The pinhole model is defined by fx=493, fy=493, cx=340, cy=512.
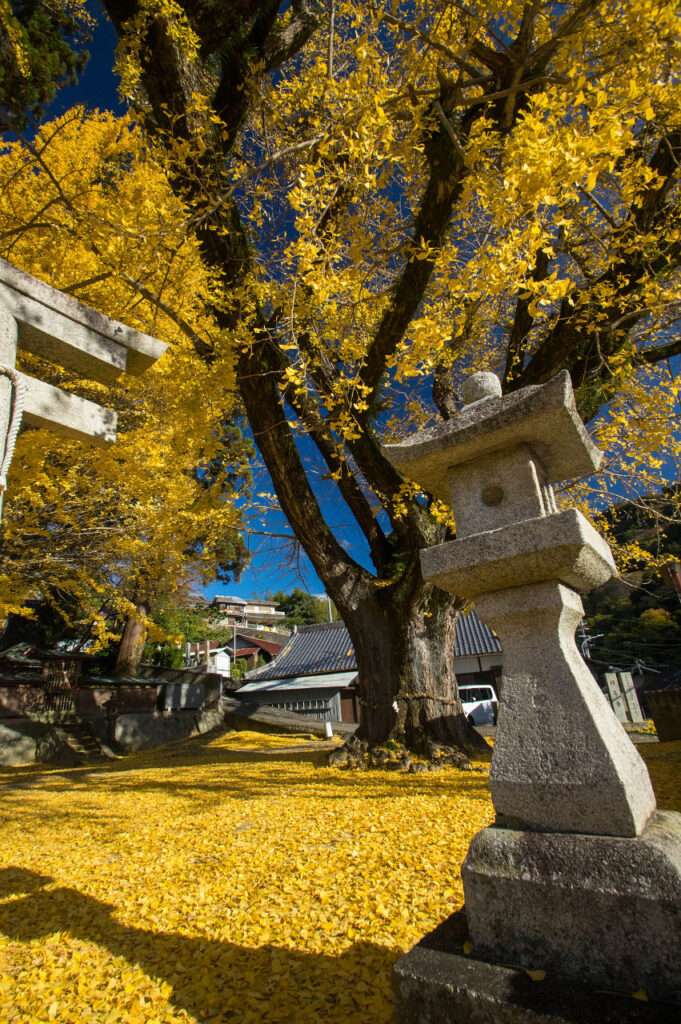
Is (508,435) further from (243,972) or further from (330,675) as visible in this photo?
(330,675)

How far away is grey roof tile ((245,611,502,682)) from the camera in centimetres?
1759

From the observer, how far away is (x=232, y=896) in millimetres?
2709

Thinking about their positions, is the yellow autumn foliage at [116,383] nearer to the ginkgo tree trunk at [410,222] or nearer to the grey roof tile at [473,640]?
the ginkgo tree trunk at [410,222]

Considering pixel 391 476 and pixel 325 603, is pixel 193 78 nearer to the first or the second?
pixel 391 476

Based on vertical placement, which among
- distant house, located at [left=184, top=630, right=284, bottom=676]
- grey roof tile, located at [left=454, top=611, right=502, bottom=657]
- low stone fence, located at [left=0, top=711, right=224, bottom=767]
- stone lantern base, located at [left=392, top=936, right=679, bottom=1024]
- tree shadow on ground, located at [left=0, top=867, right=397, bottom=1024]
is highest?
distant house, located at [left=184, top=630, right=284, bottom=676]

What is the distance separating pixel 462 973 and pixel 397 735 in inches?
193

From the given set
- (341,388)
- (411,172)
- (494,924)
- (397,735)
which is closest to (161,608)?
(397,735)

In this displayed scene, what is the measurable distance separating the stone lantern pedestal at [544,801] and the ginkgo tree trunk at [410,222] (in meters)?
1.41

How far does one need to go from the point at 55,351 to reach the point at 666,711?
8385 millimetres

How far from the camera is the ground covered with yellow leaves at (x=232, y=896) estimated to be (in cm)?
189

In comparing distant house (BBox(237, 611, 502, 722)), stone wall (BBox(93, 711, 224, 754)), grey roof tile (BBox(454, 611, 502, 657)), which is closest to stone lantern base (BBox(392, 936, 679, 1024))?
stone wall (BBox(93, 711, 224, 754))

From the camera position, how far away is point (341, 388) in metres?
4.67

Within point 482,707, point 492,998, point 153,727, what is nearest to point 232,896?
point 492,998

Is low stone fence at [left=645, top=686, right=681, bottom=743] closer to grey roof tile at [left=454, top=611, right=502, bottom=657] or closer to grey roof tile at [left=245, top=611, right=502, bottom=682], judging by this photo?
grey roof tile at [left=454, top=611, right=502, bottom=657]
